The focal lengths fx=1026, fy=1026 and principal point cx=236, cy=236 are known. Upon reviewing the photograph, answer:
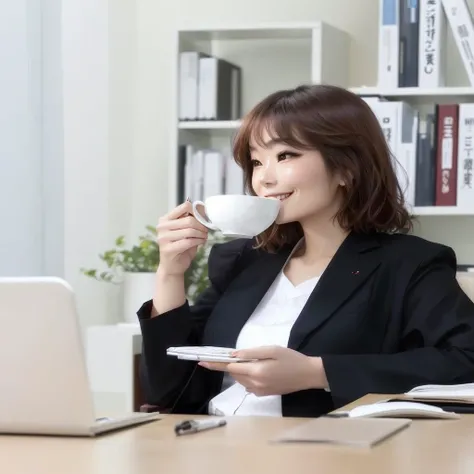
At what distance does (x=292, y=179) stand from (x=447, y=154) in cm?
116

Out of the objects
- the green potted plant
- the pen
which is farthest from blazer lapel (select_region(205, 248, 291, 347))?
the green potted plant

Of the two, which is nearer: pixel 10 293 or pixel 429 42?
pixel 10 293

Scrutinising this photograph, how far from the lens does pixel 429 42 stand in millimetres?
2924

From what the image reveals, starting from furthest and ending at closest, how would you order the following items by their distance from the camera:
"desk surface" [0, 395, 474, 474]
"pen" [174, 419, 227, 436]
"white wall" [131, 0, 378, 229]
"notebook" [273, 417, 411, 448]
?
"white wall" [131, 0, 378, 229], "pen" [174, 419, 227, 436], "notebook" [273, 417, 411, 448], "desk surface" [0, 395, 474, 474]

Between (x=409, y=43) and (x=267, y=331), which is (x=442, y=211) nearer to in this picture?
(x=409, y=43)

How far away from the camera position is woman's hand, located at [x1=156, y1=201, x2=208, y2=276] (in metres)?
1.89

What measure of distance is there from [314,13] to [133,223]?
36.3 inches

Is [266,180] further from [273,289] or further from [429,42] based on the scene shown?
[429,42]

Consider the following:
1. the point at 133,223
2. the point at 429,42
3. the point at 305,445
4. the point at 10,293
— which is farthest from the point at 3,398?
the point at 133,223

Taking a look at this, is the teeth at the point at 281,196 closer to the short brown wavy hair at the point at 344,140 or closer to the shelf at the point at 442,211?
the short brown wavy hair at the point at 344,140

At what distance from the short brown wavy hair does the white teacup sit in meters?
0.21

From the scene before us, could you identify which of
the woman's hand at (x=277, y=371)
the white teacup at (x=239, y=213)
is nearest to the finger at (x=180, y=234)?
the white teacup at (x=239, y=213)

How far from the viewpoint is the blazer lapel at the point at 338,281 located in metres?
1.85

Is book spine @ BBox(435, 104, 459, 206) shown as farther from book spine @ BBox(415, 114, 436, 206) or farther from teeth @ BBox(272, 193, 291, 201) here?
teeth @ BBox(272, 193, 291, 201)
